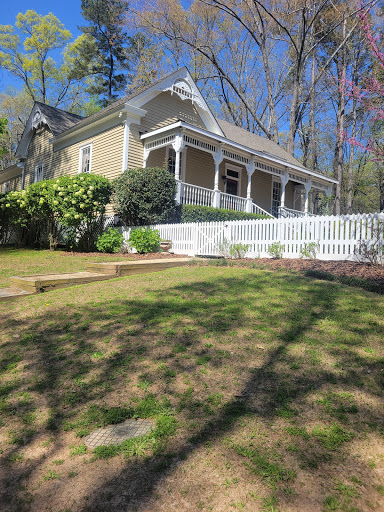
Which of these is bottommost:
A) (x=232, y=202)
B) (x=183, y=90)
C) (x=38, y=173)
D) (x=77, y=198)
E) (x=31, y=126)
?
(x=77, y=198)

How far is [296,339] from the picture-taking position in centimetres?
375

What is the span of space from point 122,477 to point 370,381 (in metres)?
2.09

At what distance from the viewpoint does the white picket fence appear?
829cm

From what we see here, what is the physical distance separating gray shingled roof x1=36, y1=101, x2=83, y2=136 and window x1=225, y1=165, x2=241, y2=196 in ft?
30.5

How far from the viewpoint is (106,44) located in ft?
109

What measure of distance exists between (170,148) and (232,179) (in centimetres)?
450

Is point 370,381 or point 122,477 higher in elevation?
point 370,381

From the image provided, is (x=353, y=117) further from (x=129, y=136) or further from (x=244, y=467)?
(x=244, y=467)

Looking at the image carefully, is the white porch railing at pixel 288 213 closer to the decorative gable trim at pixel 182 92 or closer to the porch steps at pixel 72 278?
the decorative gable trim at pixel 182 92

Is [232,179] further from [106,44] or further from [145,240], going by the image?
[106,44]

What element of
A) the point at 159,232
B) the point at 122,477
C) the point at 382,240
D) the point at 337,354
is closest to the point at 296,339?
the point at 337,354

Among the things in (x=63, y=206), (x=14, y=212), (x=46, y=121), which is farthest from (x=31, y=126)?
(x=63, y=206)

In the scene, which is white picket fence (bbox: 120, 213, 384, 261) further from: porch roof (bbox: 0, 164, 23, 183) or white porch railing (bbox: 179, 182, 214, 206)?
porch roof (bbox: 0, 164, 23, 183)

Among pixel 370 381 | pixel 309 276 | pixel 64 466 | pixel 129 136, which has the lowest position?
pixel 64 466
